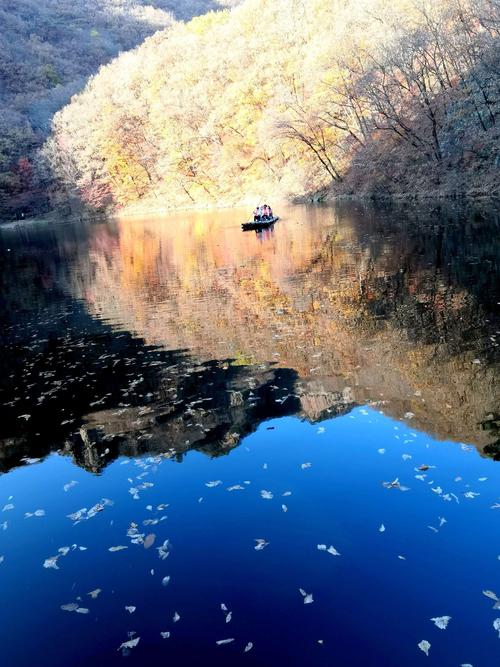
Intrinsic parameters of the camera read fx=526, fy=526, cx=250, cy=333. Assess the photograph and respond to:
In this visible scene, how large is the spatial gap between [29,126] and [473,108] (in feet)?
369

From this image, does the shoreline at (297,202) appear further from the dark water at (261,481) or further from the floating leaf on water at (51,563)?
the floating leaf on water at (51,563)

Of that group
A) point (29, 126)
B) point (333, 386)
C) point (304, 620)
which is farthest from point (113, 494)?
point (29, 126)

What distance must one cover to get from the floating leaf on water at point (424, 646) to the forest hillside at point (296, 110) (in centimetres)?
4379

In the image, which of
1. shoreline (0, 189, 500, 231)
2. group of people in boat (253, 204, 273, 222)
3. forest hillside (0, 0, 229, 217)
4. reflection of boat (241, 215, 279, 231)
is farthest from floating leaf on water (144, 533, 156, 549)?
forest hillside (0, 0, 229, 217)

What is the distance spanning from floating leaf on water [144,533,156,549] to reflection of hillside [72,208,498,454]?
4729 mm

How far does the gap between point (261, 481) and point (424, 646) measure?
392 centimetres

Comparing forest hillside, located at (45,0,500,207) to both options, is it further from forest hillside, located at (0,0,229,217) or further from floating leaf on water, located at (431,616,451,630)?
floating leaf on water, located at (431,616,451,630)

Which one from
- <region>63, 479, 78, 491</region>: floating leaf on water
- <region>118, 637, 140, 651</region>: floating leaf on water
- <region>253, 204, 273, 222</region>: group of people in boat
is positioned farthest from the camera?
<region>253, 204, 273, 222</region>: group of people in boat

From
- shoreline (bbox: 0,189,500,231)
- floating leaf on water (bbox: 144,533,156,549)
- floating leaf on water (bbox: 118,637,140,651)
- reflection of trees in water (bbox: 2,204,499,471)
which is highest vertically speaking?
shoreline (bbox: 0,189,500,231)

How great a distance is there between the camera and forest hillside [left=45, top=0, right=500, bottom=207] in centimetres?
4959

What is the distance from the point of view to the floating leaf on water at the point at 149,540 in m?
7.73

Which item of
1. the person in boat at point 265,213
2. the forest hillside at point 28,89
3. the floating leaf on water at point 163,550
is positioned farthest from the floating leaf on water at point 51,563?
the forest hillside at point 28,89

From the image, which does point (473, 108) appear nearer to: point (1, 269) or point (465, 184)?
point (465, 184)

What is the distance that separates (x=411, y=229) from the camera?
112ft
